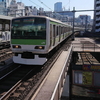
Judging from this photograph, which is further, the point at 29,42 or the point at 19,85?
the point at 29,42

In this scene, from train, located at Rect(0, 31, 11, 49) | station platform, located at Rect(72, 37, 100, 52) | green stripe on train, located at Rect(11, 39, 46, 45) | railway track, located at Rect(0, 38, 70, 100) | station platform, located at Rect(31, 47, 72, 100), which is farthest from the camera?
train, located at Rect(0, 31, 11, 49)

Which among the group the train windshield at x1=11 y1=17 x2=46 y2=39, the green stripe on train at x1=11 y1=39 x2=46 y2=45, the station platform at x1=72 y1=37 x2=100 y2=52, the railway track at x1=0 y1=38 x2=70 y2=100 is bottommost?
the railway track at x1=0 y1=38 x2=70 y2=100

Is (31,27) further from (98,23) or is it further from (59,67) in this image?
(98,23)

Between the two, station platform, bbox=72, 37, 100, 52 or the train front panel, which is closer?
the train front panel

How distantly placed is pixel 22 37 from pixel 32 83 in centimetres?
290

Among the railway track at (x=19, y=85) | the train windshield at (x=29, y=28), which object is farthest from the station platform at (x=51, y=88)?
the train windshield at (x=29, y=28)

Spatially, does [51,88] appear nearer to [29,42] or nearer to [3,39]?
[29,42]

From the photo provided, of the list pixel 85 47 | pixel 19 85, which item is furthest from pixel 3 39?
pixel 19 85

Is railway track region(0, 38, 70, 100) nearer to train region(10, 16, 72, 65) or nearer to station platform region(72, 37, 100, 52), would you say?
train region(10, 16, 72, 65)

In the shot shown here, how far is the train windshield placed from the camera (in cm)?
795

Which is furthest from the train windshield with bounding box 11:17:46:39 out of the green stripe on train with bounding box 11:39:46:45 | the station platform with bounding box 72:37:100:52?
the station platform with bounding box 72:37:100:52

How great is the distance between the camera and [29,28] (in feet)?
26.3

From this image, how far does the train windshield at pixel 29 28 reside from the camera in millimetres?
7945

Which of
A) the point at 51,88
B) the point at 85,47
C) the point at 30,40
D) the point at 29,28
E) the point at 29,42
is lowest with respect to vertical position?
the point at 51,88
